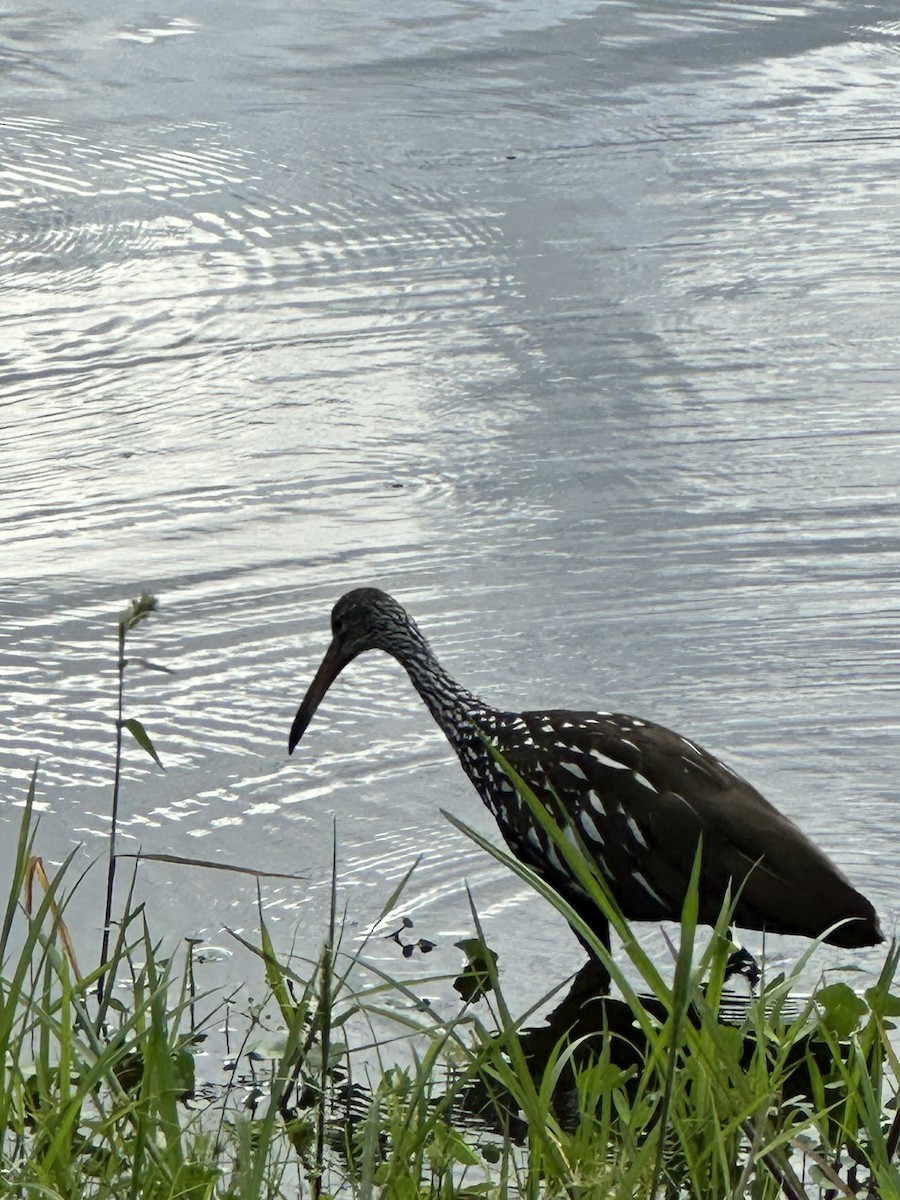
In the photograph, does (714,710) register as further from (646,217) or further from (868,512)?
(646,217)

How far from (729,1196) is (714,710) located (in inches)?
109

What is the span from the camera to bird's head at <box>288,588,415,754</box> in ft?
17.7

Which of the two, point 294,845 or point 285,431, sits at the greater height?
point 285,431

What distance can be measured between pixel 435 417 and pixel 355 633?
2.35 meters

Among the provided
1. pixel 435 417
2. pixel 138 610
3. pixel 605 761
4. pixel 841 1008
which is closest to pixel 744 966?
pixel 605 761

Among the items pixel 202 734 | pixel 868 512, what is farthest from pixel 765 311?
pixel 202 734

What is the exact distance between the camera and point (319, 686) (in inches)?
216

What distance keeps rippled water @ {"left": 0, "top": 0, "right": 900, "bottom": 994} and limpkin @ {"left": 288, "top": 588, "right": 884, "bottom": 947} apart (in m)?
0.22

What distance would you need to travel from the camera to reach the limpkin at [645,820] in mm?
4387

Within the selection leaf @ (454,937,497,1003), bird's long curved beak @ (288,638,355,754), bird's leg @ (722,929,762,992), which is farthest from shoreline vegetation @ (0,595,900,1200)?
bird's long curved beak @ (288,638,355,754)

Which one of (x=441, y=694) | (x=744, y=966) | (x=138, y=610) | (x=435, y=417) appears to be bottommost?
(x=744, y=966)

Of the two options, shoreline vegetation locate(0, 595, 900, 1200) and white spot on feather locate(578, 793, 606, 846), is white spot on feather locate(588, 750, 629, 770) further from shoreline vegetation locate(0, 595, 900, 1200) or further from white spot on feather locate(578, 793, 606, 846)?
shoreline vegetation locate(0, 595, 900, 1200)

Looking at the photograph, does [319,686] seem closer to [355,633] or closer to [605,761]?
[355,633]

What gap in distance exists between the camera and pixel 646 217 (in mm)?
9516
